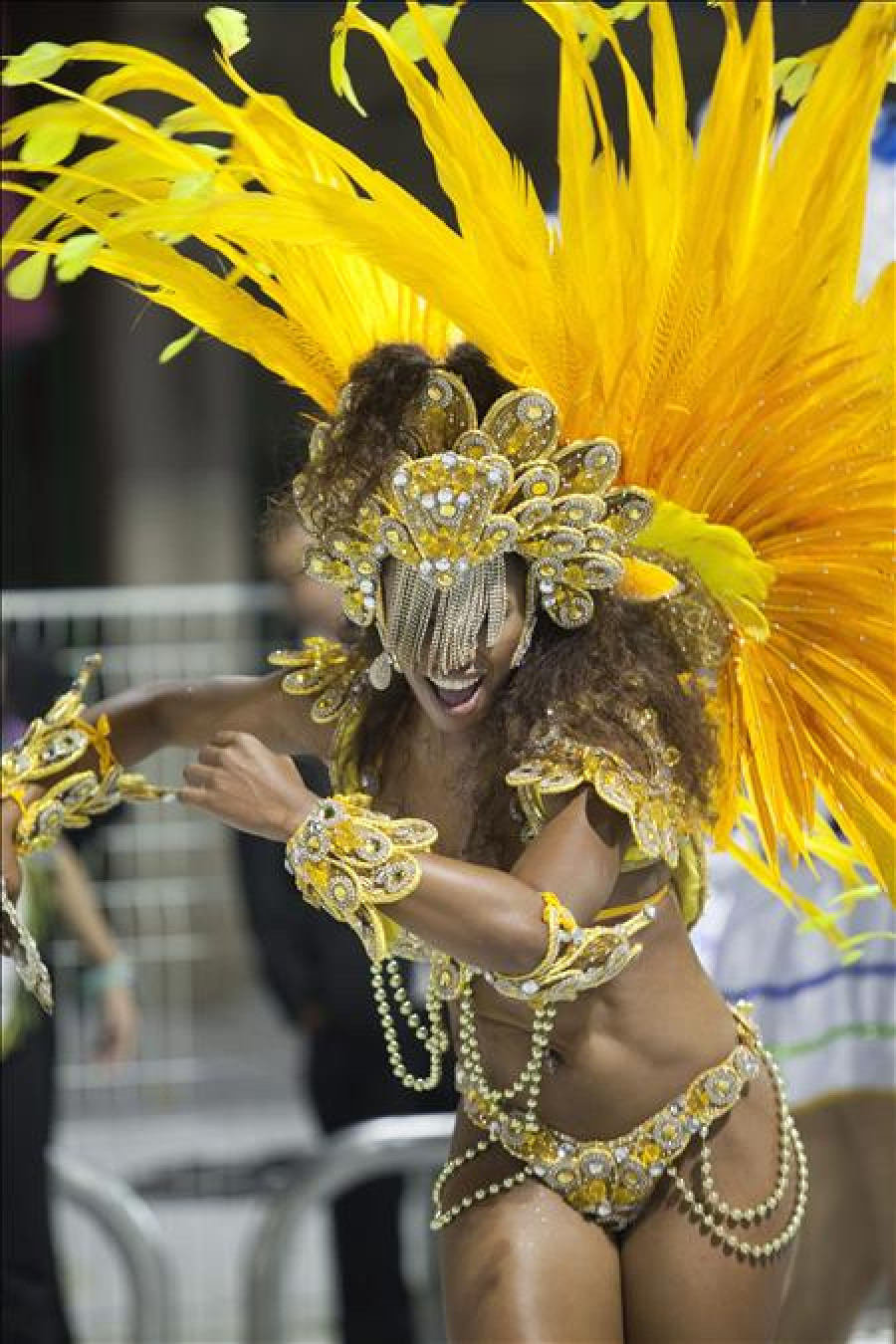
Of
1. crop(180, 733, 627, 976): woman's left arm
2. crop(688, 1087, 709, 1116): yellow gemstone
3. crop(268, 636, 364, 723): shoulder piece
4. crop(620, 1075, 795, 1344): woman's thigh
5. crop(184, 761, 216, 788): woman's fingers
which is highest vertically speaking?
crop(268, 636, 364, 723): shoulder piece

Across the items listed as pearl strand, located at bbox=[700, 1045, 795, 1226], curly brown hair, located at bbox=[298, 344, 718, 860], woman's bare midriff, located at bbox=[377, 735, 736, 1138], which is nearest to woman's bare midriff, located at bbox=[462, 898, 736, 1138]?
woman's bare midriff, located at bbox=[377, 735, 736, 1138]

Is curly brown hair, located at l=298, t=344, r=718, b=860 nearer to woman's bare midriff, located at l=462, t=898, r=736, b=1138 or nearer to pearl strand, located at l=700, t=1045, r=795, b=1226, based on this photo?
woman's bare midriff, located at l=462, t=898, r=736, b=1138

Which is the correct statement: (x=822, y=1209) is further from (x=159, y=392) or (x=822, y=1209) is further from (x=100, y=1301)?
(x=159, y=392)

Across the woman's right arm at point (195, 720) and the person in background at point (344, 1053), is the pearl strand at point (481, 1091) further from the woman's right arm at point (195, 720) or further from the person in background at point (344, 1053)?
the person in background at point (344, 1053)

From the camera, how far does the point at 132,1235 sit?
164 inches

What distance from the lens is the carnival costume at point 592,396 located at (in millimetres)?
2762

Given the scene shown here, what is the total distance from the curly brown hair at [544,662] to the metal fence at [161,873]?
2.64 metres

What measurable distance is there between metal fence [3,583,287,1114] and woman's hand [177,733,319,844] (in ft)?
8.64

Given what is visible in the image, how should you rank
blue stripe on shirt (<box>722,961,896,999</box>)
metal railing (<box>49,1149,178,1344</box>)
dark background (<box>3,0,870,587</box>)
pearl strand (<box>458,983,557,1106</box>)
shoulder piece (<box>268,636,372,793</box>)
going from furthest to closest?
dark background (<box>3,0,870,587</box>) → metal railing (<box>49,1149,178,1344</box>) → blue stripe on shirt (<box>722,961,896,999</box>) → shoulder piece (<box>268,636,372,793</box>) → pearl strand (<box>458,983,557,1106</box>)

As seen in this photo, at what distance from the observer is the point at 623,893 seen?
288 cm

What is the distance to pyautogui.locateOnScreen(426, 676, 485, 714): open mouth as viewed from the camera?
9.16 ft

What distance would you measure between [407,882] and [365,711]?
47cm

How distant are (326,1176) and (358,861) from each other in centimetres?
171

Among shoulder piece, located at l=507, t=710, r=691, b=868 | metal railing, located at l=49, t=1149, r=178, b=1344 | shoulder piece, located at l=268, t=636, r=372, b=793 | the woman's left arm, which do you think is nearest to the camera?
the woman's left arm
